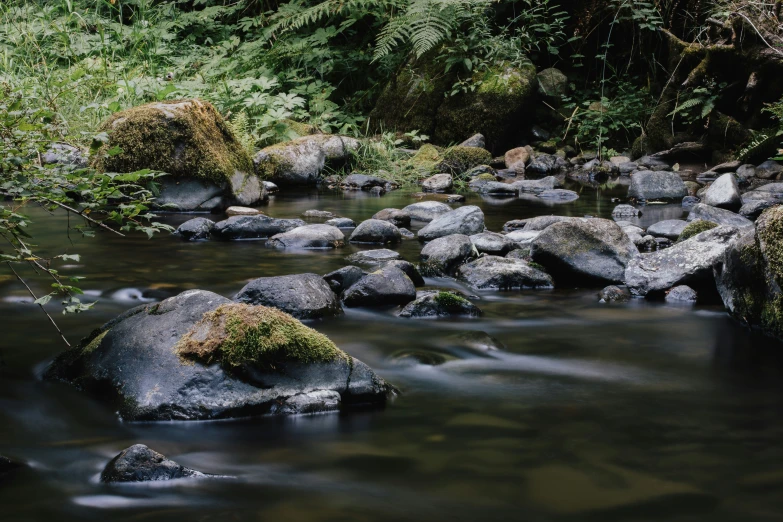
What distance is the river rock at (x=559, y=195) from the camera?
27.6ft

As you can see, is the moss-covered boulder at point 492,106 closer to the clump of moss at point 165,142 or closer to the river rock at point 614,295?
the clump of moss at point 165,142

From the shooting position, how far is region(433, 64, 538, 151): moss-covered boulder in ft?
38.1

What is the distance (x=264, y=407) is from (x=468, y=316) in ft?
5.23

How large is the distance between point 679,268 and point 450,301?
1.45m

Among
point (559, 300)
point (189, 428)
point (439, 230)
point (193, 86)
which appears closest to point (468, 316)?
point (559, 300)

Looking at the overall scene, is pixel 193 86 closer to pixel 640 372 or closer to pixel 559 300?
pixel 559 300

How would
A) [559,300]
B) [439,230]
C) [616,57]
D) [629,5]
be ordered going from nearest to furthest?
1. [559,300]
2. [439,230]
3. [629,5]
4. [616,57]

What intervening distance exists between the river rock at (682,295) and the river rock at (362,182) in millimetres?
5886

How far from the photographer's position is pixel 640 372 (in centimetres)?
298

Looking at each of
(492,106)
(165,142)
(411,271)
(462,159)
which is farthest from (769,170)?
(165,142)

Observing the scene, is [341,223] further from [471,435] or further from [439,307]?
[471,435]

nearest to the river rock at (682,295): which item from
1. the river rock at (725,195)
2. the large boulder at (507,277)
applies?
the large boulder at (507,277)

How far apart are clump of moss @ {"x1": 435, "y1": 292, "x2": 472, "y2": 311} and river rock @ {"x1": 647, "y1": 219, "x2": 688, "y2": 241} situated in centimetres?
267

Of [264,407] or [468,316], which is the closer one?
[264,407]
